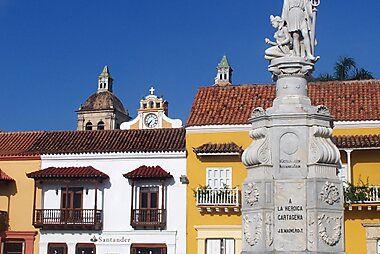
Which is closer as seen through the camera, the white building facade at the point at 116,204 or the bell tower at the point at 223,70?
the white building facade at the point at 116,204

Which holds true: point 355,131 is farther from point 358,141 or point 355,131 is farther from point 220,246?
point 220,246

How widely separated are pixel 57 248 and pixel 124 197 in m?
4.00

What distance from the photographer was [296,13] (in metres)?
15.2

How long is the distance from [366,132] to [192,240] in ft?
29.2

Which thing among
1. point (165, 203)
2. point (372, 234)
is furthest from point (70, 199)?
point (372, 234)

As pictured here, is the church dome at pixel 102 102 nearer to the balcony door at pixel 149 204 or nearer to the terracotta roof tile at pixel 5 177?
the terracotta roof tile at pixel 5 177

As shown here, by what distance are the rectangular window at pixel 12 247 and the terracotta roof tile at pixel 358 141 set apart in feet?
51.0

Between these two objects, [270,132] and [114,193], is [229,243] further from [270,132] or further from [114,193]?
[270,132]

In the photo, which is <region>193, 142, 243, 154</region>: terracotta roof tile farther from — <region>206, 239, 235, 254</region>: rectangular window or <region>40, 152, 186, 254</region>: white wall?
<region>206, 239, 235, 254</region>: rectangular window

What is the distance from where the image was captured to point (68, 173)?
34562 millimetres

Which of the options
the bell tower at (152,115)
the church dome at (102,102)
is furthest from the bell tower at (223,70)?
the church dome at (102,102)

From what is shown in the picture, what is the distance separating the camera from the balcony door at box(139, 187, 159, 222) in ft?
111

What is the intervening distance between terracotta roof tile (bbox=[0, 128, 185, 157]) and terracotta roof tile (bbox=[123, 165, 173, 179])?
33.9 inches

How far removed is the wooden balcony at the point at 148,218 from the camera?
33.7 metres
